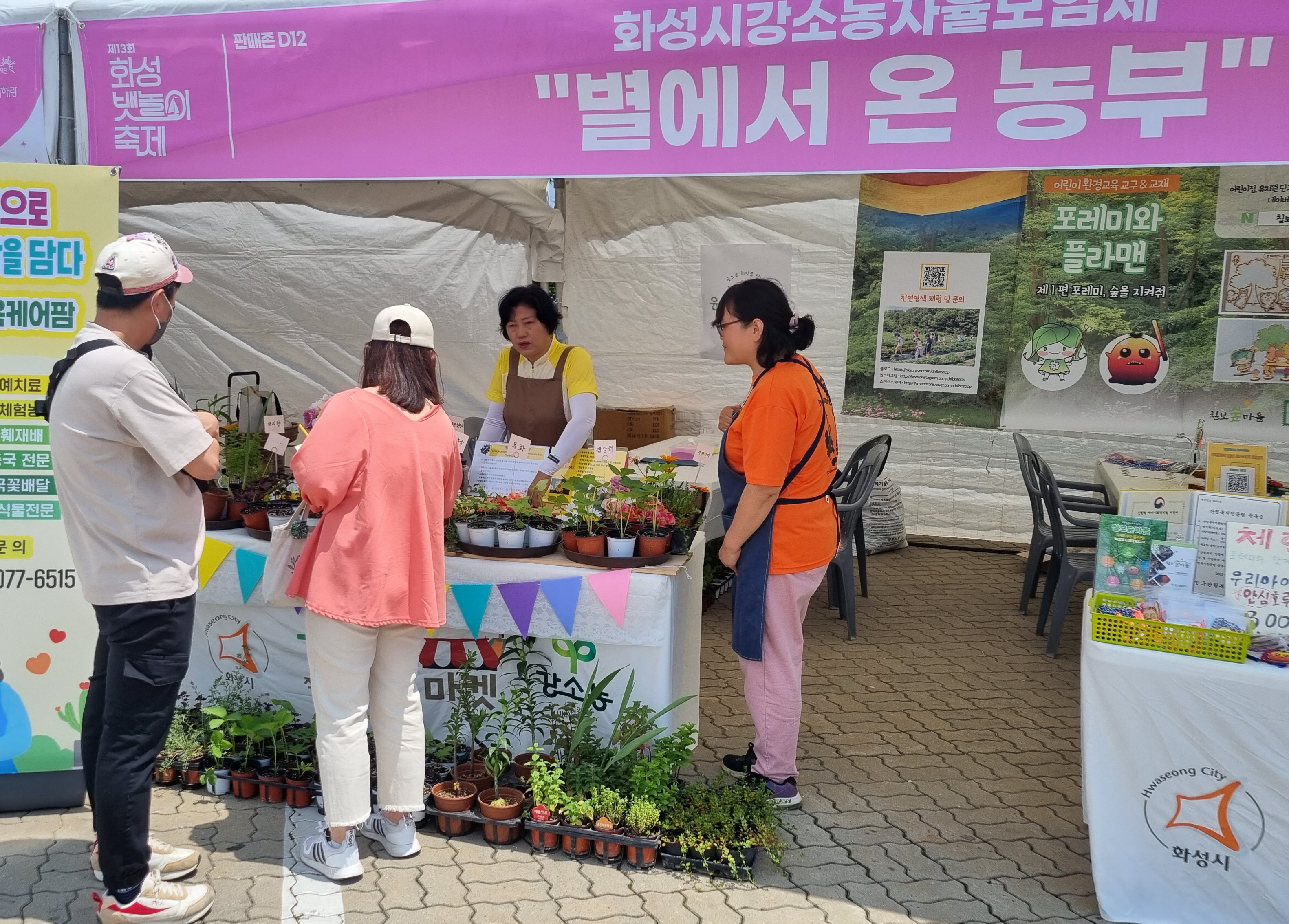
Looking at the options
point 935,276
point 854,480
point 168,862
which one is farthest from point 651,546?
point 935,276

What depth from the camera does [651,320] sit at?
6.93m

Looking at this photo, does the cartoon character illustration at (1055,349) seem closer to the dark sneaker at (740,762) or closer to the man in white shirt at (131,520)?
the dark sneaker at (740,762)

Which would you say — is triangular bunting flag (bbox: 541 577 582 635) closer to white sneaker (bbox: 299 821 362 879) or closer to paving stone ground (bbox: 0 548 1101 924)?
paving stone ground (bbox: 0 548 1101 924)

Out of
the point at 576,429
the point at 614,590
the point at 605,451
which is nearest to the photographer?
the point at 614,590

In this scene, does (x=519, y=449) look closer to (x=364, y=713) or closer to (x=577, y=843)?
(x=364, y=713)

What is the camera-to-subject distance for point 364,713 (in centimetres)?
270

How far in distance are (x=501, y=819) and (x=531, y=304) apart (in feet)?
6.69

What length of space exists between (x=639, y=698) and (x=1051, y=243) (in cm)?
482

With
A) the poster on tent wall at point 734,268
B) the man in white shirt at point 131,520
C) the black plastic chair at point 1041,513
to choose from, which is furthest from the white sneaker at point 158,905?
the poster on tent wall at point 734,268

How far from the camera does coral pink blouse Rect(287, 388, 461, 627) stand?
2.52m

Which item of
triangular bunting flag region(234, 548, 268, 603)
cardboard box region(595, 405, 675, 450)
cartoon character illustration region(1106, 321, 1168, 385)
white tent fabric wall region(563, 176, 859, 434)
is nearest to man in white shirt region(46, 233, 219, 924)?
triangular bunting flag region(234, 548, 268, 603)

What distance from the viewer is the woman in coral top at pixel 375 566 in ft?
8.35

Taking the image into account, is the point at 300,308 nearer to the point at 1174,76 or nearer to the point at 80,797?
the point at 80,797

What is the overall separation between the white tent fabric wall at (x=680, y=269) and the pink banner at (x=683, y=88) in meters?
3.74
